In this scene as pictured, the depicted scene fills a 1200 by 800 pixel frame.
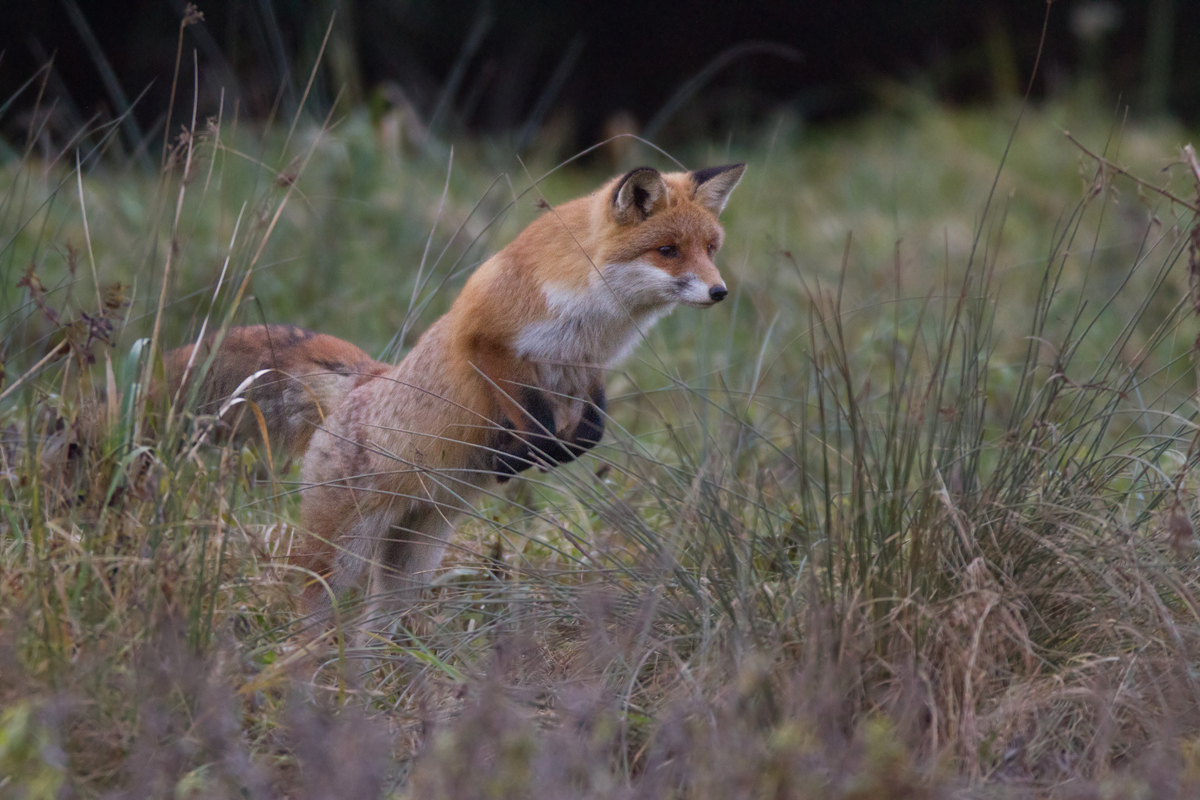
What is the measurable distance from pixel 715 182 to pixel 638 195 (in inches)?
14.8

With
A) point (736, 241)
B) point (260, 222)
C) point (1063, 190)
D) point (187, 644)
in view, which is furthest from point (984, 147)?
point (187, 644)

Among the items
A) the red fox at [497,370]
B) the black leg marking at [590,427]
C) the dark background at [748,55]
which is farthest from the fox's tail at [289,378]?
the dark background at [748,55]

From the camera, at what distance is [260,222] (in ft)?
11.8

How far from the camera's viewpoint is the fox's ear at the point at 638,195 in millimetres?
4094

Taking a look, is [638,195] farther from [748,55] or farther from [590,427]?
[748,55]

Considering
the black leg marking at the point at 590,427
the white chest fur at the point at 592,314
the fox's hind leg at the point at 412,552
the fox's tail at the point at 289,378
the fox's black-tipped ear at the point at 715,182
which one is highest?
the fox's black-tipped ear at the point at 715,182

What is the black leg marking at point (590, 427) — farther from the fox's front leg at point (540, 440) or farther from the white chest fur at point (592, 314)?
the white chest fur at point (592, 314)

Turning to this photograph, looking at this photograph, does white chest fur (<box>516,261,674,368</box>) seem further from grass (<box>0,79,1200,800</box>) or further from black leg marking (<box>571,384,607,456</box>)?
grass (<box>0,79,1200,800</box>)

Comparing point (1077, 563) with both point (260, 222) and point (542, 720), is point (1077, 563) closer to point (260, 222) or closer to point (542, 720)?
point (542, 720)

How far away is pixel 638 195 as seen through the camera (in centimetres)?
420

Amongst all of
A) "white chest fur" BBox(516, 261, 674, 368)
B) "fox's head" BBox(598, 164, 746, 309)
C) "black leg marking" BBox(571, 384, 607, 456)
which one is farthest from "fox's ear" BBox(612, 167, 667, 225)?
"black leg marking" BBox(571, 384, 607, 456)

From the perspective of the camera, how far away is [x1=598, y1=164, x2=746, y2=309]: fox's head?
4.08 metres

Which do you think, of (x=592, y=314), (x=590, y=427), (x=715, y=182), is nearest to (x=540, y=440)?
(x=590, y=427)

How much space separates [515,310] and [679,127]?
42.6 feet
